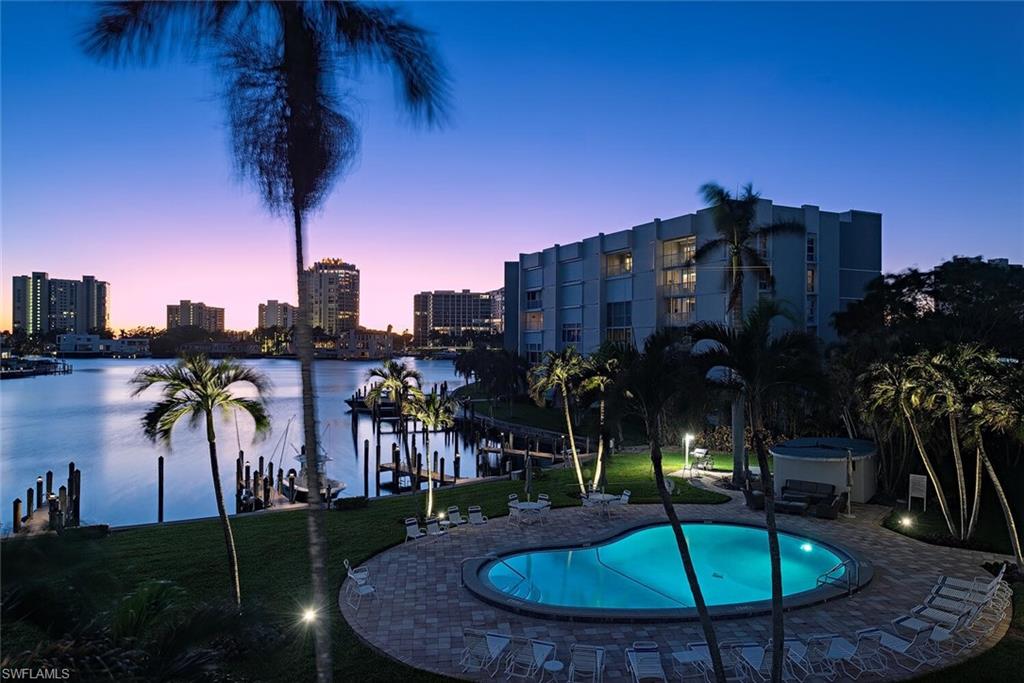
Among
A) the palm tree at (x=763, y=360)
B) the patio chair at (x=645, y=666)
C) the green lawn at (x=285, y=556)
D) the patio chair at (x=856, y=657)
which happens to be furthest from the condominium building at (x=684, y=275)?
the patio chair at (x=645, y=666)

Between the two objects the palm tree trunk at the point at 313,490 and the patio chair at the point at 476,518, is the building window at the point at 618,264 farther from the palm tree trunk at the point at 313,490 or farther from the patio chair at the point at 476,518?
the palm tree trunk at the point at 313,490

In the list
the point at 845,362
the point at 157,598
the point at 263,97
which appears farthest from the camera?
the point at 845,362

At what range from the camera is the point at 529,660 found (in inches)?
381

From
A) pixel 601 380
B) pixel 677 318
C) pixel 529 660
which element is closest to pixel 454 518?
pixel 601 380

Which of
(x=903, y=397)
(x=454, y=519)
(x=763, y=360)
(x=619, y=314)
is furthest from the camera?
(x=619, y=314)

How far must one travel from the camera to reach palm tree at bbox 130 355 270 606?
10539 mm

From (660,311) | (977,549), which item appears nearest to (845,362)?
(977,549)

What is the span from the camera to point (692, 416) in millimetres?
9211

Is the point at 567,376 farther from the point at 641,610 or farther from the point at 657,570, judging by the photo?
the point at 641,610

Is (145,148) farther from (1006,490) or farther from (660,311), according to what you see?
(660,311)

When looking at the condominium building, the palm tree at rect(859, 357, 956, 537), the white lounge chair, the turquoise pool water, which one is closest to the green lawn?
the white lounge chair

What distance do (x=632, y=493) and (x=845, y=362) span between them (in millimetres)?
11186

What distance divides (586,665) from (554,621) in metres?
2.36
